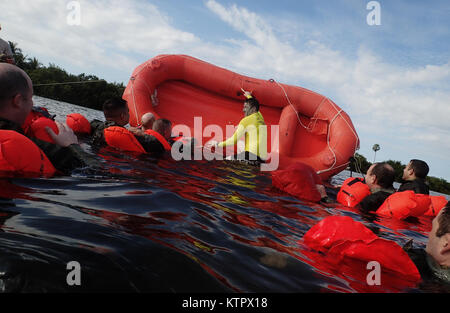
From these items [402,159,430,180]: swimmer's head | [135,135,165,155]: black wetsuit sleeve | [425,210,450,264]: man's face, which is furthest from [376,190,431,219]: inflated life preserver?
[135,135,165,155]: black wetsuit sleeve

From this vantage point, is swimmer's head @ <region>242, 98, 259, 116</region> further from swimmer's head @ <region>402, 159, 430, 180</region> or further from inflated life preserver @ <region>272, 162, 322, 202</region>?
swimmer's head @ <region>402, 159, 430, 180</region>

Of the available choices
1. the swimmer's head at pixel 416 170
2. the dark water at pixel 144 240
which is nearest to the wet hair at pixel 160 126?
the dark water at pixel 144 240

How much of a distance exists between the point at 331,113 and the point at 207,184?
5.20 m

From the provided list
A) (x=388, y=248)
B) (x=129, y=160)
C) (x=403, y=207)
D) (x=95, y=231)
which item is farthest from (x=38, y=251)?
(x=403, y=207)

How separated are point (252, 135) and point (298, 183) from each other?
2.24 m

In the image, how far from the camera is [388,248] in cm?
164

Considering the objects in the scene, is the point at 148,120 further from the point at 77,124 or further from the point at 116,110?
the point at 77,124

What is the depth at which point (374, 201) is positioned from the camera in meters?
3.76

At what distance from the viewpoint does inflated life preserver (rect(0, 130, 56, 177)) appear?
6.03 ft

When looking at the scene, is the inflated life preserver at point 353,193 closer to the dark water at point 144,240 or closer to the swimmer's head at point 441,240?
the dark water at point 144,240

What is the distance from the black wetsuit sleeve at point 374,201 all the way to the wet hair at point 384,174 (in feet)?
0.64

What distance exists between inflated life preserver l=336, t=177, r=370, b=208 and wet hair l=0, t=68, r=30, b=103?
12.6 ft
